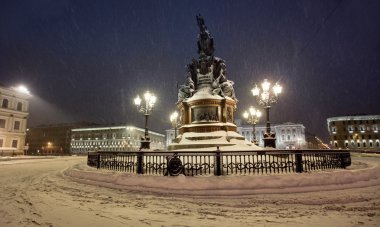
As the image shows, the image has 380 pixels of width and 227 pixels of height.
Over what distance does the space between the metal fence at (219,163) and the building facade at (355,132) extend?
3628 inches

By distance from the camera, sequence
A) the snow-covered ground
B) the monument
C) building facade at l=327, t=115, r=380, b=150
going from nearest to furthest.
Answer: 1. the snow-covered ground
2. the monument
3. building facade at l=327, t=115, r=380, b=150

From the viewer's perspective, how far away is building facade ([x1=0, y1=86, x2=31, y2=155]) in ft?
128

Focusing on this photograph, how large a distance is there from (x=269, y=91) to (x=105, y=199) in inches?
574

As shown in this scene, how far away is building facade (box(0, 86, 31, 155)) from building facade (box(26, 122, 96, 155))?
68.2 m

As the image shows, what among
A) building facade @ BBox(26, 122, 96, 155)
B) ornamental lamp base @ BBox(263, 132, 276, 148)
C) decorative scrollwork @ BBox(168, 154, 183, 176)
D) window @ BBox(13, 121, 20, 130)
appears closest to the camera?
decorative scrollwork @ BBox(168, 154, 183, 176)

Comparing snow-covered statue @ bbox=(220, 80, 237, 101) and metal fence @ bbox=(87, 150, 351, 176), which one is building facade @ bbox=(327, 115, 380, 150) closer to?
snow-covered statue @ bbox=(220, 80, 237, 101)

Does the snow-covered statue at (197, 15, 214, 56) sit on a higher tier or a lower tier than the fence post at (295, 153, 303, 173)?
higher

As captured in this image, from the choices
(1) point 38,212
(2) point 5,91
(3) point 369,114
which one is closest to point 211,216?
(1) point 38,212

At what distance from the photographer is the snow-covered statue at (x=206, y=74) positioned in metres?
18.6

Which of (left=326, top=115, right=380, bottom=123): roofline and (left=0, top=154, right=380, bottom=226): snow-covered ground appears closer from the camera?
(left=0, top=154, right=380, bottom=226): snow-covered ground

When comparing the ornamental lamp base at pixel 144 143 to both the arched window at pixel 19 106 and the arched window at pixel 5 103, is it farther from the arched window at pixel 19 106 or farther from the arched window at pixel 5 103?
the arched window at pixel 19 106

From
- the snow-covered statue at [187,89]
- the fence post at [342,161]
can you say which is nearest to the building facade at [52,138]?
the snow-covered statue at [187,89]

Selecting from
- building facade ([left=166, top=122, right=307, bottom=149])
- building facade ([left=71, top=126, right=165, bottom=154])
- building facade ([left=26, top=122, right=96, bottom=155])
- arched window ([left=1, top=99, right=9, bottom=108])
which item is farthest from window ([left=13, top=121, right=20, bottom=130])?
building facade ([left=166, top=122, right=307, bottom=149])

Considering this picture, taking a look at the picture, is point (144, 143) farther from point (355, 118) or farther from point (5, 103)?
point (355, 118)
